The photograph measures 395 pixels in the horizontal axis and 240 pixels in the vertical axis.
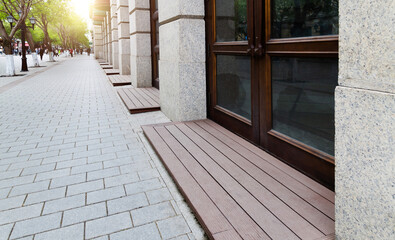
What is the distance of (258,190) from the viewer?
2789mm

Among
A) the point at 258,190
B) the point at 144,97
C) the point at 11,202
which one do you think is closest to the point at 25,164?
the point at 11,202

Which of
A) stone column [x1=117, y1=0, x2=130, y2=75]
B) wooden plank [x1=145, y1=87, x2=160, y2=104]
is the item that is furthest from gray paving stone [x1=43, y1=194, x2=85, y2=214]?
stone column [x1=117, y1=0, x2=130, y2=75]

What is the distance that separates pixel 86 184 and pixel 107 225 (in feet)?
3.00

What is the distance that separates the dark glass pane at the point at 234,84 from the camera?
4.21m

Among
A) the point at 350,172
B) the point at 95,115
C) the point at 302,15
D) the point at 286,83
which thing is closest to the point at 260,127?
the point at 286,83

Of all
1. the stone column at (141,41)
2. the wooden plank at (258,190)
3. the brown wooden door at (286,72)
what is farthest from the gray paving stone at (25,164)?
the stone column at (141,41)

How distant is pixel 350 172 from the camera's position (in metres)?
1.87

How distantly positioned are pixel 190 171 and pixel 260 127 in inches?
40.2

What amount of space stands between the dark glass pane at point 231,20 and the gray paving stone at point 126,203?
7.68 ft

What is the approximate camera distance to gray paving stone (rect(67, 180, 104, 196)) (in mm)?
3176

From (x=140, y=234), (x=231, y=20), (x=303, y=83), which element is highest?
(x=231, y=20)

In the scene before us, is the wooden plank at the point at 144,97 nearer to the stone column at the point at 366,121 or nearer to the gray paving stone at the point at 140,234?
the gray paving stone at the point at 140,234

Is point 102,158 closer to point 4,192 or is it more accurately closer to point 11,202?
point 4,192

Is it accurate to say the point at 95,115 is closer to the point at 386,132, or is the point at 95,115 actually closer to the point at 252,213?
the point at 252,213
